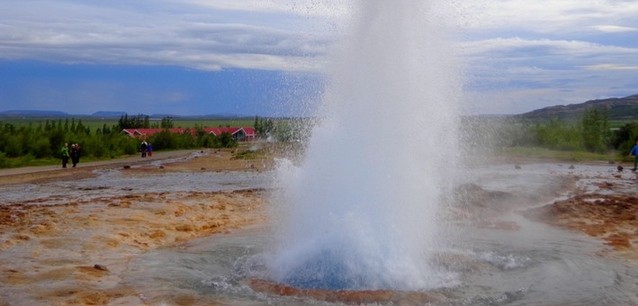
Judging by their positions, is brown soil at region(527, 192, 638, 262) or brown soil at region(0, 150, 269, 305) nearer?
brown soil at region(0, 150, 269, 305)

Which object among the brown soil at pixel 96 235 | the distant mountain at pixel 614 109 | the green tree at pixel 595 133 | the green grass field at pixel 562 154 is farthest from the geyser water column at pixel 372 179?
the distant mountain at pixel 614 109

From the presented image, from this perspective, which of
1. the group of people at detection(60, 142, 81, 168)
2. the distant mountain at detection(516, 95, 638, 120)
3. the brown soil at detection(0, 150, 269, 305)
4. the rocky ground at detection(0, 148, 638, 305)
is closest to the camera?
the brown soil at detection(0, 150, 269, 305)

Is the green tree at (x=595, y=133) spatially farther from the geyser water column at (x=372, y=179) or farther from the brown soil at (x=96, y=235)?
the geyser water column at (x=372, y=179)

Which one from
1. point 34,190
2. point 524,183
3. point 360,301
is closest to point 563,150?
point 524,183

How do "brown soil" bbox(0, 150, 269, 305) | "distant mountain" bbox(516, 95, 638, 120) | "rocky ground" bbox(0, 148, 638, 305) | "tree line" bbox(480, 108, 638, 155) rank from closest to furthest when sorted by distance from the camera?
"brown soil" bbox(0, 150, 269, 305)
"rocky ground" bbox(0, 148, 638, 305)
"tree line" bbox(480, 108, 638, 155)
"distant mountain" bbox(516, 95, 638, 120)

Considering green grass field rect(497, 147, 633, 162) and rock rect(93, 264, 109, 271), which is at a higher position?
rock rect(93, 264, 109, 271)

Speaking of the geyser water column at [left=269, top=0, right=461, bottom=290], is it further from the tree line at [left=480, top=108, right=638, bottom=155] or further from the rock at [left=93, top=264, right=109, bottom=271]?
the tree line at [left=480, top=108, right=638, bottom=155]

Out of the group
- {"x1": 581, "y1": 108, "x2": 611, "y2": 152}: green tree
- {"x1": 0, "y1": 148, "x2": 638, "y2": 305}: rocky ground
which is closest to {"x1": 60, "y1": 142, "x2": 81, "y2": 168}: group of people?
{"x1": 0, "y1": 148, "x2": 638, "y2": 305}: rocky ground

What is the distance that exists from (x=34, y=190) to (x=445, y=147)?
15.2 meters

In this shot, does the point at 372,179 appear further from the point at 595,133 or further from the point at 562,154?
the point at 595,133

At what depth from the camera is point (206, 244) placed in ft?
39.9

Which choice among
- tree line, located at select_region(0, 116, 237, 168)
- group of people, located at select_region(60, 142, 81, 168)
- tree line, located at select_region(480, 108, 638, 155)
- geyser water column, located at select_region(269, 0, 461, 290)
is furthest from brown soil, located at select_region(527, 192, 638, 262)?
tree line, located at select_region(480, 108, 638, 155)

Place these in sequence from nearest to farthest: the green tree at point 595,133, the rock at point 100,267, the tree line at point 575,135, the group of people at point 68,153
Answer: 1. the rock at point 100,267
2. the group of people at point 68,153
3. the tree line at point 575,135
4. the green tree at point 595,133

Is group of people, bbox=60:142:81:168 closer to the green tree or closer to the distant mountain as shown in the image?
the green tree
